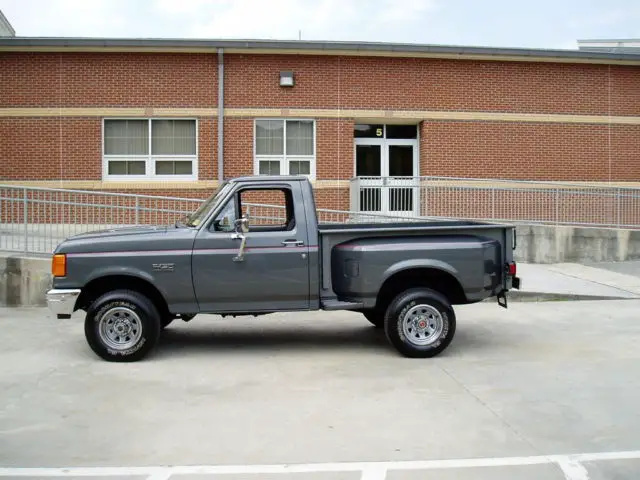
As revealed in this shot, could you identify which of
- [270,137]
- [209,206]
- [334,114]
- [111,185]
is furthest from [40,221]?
[334,114]

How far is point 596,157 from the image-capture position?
18.9m

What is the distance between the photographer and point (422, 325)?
775cm

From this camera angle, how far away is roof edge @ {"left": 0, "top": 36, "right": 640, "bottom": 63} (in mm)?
16922

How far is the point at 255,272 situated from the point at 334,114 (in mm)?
10946

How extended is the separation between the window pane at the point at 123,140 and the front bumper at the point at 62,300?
1057 centimetres

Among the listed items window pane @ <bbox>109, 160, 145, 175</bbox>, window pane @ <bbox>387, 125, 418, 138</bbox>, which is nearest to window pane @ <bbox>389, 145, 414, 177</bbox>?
window pane @ <bbox>387, 125, 418, 138</bbox>

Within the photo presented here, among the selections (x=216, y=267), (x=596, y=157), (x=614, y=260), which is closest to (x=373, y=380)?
(x=216, y=267)

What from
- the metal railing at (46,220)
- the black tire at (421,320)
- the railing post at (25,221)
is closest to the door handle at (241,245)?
the black tire at (421,320)

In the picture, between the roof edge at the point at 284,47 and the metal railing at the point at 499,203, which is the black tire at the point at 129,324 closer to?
the metal railing at the point at 499,203

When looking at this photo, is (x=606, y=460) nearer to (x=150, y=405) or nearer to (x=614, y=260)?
(x=150, y=405)

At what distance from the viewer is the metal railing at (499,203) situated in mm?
16406

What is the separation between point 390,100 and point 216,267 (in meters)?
11.6

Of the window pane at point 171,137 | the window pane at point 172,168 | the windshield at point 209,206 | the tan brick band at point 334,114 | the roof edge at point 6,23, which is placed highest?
the roof edge at point 6,23

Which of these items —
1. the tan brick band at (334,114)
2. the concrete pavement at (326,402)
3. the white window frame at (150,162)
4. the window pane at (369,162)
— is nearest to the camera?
the concrete pavement at (326,402)
